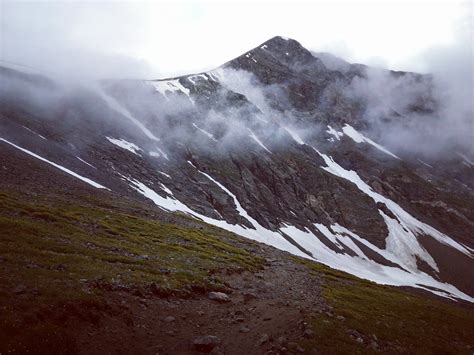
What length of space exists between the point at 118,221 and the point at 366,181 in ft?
501

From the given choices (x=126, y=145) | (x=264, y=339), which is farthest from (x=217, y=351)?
(x=126, y=145)

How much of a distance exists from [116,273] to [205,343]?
9.71 metres

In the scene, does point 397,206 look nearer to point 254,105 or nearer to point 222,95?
point 254,105

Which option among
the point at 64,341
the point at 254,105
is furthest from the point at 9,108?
the point at 254,105

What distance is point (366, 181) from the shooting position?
17975 centimetres

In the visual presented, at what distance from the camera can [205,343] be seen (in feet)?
66.7

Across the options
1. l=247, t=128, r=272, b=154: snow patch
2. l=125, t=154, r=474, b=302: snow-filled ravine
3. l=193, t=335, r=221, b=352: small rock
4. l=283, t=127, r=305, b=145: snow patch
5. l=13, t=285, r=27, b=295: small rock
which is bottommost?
l=125, t=154, r=474, b=302: snow-filled ravine

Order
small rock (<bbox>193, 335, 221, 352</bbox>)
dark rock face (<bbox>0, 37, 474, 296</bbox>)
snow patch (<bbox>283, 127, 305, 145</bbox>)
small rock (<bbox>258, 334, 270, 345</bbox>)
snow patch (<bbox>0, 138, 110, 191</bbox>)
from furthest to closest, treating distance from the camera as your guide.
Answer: snow patch (<bbox>283, 127, 305, 145</bbox>) → dark rock face (<bbox>0, 37, 474, 296</bbox>) → snow patch (<bbox>0, 138, 110, 191</bbox>) → small rock (<bbox>258, 334, 270, 345</bbox>) → small rock (<bbox>193, 335, 221, 352</bbox>)

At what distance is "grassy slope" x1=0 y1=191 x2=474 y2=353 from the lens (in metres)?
20.2

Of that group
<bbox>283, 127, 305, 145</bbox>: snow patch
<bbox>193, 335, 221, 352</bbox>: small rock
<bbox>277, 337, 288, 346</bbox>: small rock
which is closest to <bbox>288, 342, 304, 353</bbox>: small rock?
<bbox>277, 337, 288, 346</bbox>: small rock

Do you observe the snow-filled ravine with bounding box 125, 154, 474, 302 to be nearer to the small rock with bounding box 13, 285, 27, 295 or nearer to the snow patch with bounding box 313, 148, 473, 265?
the snow patch with bounding box 313, 148, 473, 265

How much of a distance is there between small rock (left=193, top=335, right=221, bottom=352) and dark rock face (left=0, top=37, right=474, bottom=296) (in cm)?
4389

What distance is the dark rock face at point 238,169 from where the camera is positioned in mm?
85875

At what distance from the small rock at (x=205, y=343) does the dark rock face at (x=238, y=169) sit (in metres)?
43.9
